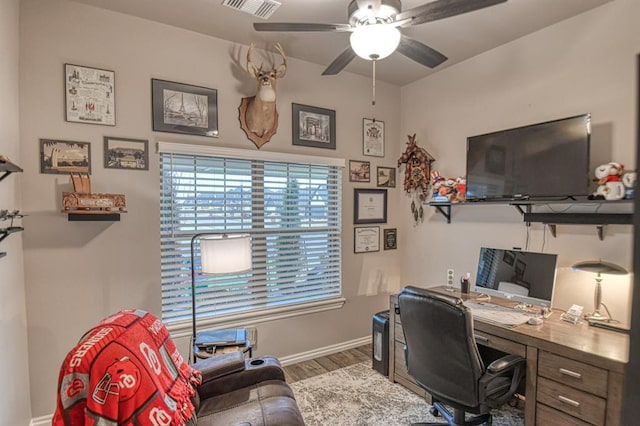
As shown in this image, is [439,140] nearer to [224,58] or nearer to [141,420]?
[224,58]

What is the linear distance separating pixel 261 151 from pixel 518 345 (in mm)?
2405

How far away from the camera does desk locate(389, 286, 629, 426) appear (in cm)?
174

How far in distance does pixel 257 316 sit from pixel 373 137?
220cm

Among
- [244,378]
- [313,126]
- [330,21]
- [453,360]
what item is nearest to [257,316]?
[244,378]

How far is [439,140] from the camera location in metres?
3.53

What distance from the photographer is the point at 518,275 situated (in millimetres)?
2523

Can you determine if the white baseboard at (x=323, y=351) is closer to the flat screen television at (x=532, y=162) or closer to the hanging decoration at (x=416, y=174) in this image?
the hanging decoration at (x=416, y=174)

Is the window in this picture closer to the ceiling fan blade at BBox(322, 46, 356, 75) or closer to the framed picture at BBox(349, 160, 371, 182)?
the framed picture at BBox(349, 160, 371, 182)

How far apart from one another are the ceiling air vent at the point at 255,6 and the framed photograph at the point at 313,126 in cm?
93

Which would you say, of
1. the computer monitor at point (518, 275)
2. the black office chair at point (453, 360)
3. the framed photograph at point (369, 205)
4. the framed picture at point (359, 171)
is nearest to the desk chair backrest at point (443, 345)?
the black office chair at point (453, 360)

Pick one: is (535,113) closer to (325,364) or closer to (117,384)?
(325,364)

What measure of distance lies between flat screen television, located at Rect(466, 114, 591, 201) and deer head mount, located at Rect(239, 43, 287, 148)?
68.4 inches

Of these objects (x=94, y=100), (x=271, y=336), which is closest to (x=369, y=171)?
(x=271, y=336)

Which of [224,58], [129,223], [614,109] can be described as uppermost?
[224,58]
